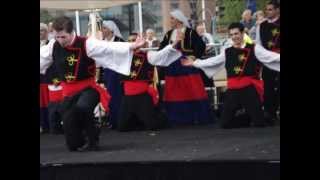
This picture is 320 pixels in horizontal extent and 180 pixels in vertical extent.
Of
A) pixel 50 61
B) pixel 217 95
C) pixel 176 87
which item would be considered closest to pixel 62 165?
pixel 50 61

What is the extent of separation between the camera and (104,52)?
6125 mm

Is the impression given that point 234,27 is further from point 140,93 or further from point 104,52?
point 104,52

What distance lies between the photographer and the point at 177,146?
20.2 ft

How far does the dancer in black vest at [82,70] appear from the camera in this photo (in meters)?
6.09

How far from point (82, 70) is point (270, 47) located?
2163 millimetres

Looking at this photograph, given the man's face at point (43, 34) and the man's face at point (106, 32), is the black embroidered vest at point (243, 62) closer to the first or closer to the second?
the man's face at point (106, 32)

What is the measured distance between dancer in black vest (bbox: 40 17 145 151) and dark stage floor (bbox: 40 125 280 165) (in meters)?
0.18

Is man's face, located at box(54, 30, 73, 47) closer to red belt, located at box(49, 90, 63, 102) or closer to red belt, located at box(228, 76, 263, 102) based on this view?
red belt, located at box(49, 90, 63, 102)

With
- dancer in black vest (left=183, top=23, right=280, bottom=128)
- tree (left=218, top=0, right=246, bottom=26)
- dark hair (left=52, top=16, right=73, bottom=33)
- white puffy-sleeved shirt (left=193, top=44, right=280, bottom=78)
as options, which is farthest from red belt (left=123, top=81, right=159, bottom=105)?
tree (left=218, top=0, right=246, bottom=26)

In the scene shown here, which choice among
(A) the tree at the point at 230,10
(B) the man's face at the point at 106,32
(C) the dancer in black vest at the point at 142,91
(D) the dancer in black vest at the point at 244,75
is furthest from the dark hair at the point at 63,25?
(A) the tree at the point at 230,10

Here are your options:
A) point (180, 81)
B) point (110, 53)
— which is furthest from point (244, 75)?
point (110, 53)

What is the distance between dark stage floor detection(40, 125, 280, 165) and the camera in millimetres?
5410

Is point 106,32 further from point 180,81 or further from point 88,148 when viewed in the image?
point 88,148
